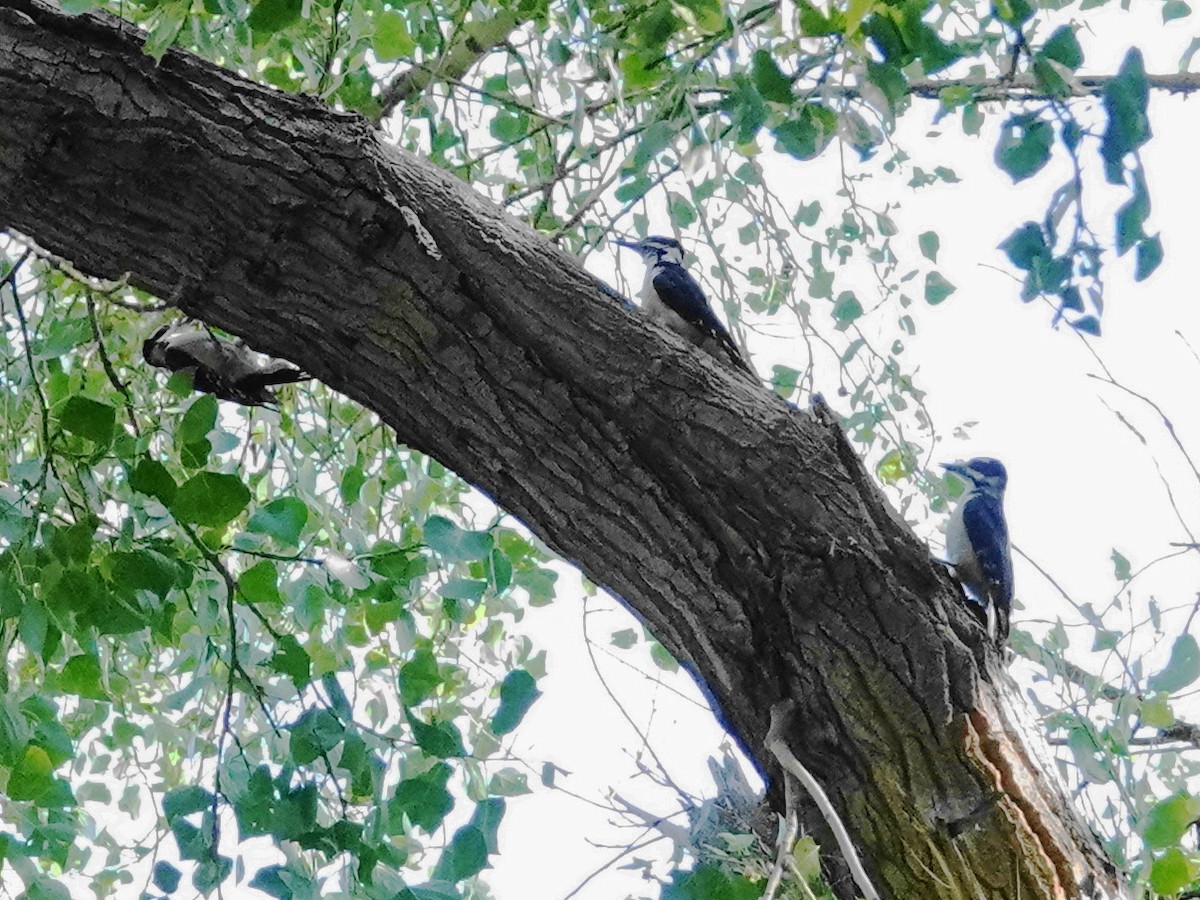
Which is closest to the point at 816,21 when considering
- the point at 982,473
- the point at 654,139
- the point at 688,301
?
the point at 654,139

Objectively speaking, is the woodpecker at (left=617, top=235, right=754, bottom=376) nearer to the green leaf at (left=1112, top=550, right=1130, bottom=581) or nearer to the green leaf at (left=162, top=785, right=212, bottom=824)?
the green leaf at (left=1112, top=550, right=1130, bottom=581)

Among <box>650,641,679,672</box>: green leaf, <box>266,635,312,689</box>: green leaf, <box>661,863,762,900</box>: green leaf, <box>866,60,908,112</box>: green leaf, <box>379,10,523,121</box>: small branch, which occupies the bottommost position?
<box>661,863,762,900</box>: green leaf

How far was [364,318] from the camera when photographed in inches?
48.9

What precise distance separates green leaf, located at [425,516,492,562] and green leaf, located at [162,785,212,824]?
387 millimetres

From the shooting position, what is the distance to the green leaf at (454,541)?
1.29 meters

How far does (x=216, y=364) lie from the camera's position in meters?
1.50

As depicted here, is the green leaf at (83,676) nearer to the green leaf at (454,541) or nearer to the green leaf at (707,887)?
the green leaf at (454,541)

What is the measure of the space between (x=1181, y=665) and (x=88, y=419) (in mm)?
1215

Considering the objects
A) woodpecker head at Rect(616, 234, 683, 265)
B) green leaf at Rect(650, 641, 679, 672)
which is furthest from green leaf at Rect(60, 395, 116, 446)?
woodpecker head at Rect(616, 234, 683, 265)

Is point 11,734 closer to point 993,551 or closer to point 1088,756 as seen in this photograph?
point 1088,756

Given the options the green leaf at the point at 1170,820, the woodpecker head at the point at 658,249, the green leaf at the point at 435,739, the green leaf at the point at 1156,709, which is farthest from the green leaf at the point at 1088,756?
the woodpecker head at the point at 658,249

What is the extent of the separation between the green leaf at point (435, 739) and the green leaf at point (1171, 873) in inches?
28.1

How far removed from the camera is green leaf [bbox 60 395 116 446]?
117 cm

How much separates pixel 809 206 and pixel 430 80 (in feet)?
2.90
